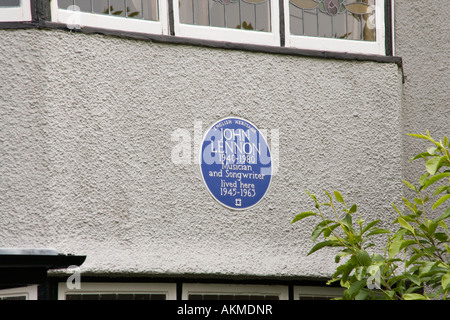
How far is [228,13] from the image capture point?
7.03m

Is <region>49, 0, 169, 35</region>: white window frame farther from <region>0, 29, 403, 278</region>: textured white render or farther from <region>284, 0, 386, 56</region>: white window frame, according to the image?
<region>284, 0, 386, 56</region>: white window frame

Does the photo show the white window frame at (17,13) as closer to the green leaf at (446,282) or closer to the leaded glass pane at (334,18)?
the leaded glass pane at (334,18)

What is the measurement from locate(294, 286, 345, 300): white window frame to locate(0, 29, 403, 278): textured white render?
0.68 feet

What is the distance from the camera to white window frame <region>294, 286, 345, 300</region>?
6.91 m

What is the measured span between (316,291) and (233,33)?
90.8 inches

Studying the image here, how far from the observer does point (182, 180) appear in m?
6.58

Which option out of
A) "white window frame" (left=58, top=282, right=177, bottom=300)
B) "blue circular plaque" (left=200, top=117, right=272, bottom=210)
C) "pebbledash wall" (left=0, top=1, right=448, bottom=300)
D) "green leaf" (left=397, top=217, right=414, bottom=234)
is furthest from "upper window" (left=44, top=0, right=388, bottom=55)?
"green leaf" (left=397, top=217, right=414, bottom=234)

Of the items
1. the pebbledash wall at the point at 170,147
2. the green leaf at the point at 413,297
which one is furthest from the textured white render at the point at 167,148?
the green leaf at the point at 413,297

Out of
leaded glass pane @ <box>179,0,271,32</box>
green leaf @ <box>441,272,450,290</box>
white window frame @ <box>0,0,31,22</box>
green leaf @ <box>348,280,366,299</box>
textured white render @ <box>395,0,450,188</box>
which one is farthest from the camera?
textured white render @ <box>395,0,450,188</box>

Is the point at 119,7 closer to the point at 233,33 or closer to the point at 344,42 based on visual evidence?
the point at 233,33
